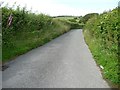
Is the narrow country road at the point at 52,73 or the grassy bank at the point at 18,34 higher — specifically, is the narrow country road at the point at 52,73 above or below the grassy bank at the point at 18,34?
below

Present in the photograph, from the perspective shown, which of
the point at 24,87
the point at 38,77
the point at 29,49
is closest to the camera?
the point at 24,87

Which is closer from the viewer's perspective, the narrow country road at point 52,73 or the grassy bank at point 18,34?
the narrow country road at point 52,73

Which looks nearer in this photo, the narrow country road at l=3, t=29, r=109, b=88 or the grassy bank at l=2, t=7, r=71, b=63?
the narrow country road at l=3, t=29, r=109, b=88

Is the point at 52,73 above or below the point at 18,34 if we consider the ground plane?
below

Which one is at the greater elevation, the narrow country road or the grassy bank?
the grassy bank

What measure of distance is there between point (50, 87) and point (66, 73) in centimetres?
206

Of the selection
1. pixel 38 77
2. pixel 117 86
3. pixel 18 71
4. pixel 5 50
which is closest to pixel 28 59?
pixel 5 50

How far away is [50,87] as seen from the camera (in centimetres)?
826

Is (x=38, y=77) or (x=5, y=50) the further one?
(x=5, y=50)

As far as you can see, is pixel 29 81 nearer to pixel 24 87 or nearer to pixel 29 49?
pixel 24 87

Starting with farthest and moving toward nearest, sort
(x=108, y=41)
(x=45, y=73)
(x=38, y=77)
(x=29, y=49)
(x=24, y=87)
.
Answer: (x=29, y=49) < (x=108, y=41) < (x=45, y=73) < (x=38, y=77) < (x=24, y=87)

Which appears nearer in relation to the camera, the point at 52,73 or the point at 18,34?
the point at 52,73

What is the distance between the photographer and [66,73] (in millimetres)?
10242

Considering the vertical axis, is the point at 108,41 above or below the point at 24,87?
above
